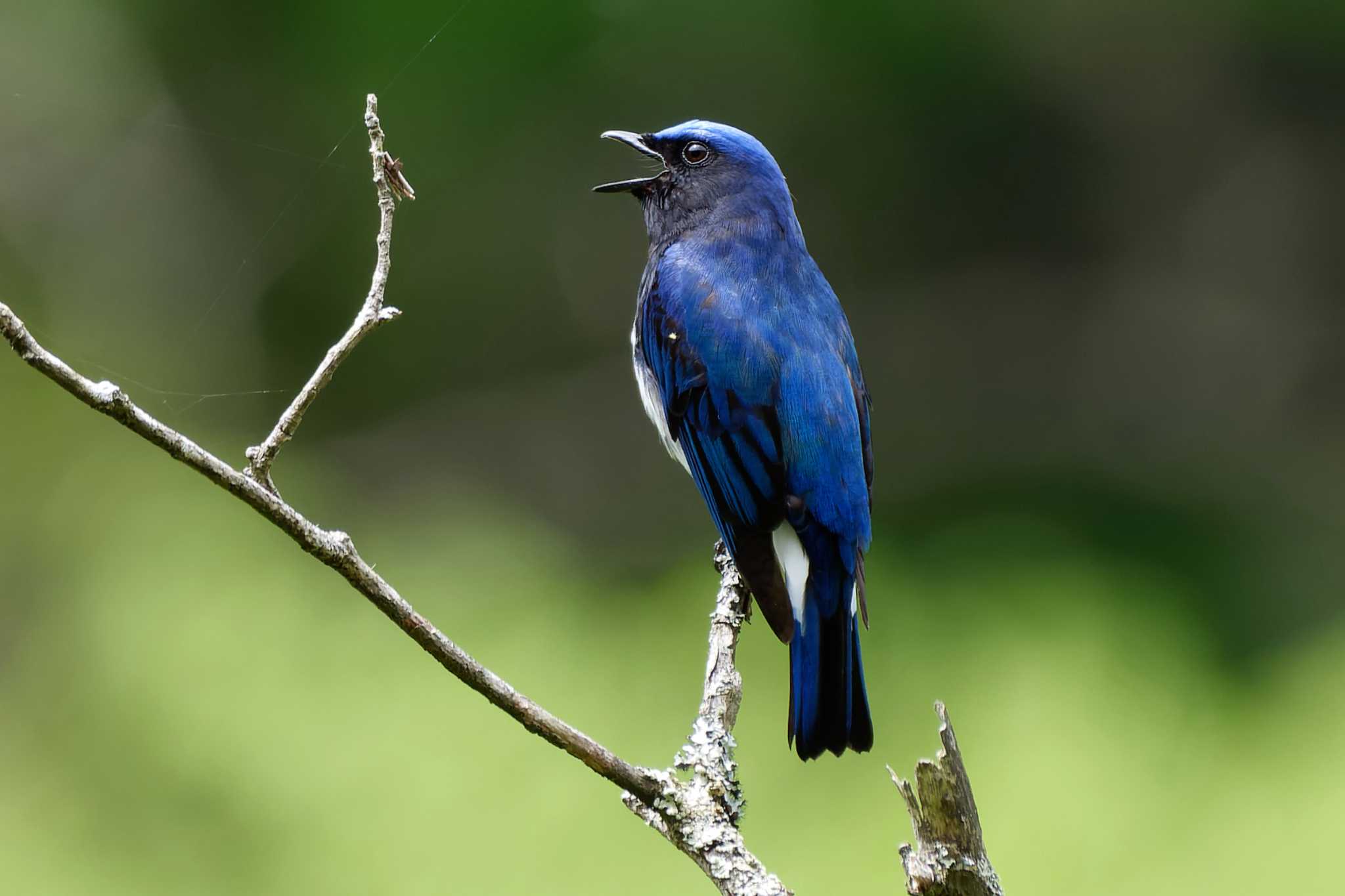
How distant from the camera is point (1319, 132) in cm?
728

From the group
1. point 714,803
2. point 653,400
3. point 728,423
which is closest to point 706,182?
point 653,400

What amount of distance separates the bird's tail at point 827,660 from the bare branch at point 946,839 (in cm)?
79

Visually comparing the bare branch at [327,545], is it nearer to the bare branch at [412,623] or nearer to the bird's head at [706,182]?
the bare branch at [412,623]

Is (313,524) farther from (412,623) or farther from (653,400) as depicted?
(653,400)

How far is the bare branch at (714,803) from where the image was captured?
2.13 m

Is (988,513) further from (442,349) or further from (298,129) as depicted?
(298,129)

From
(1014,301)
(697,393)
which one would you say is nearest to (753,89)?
(1014,301)

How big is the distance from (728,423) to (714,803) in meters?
1.08

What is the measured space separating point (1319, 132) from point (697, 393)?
5.50m

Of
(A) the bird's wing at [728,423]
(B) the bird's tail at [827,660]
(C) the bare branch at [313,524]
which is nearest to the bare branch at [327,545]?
(C) the bare branch at [313,524]

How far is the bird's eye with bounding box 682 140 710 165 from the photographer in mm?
3650

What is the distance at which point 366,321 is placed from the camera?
2100 mm

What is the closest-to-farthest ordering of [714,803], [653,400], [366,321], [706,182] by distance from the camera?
[366,321], [714,803], [653,400], [706,182]

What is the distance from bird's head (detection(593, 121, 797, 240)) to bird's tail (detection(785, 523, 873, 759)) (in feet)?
3.09
